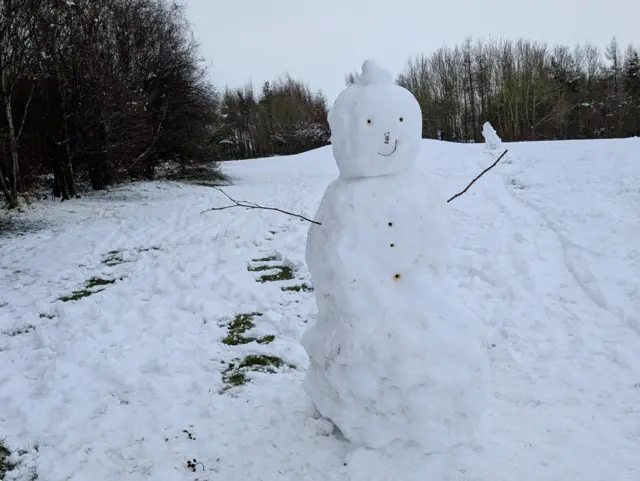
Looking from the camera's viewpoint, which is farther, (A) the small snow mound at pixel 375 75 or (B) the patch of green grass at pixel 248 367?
(B) the patch of green grass at pixel 248 367

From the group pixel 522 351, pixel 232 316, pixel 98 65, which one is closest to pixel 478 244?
pixel 522 351

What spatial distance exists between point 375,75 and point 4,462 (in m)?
3.67

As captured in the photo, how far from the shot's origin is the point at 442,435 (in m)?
2.96

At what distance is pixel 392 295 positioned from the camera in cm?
294

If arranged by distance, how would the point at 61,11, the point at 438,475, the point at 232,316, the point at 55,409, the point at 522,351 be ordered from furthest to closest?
the point at 61,11 < the point at 232,316 < the point at 522,351 < the point at 55,409 < the point at 438,475

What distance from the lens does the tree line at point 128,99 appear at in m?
12.0

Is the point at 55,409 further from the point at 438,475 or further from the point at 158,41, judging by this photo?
the point at 158,41

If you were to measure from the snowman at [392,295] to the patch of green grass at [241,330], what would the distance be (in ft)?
7.13

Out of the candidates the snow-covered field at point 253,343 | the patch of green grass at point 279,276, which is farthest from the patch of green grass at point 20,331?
the patch of green grass at point 279,276

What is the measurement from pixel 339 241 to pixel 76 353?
11.1 ft

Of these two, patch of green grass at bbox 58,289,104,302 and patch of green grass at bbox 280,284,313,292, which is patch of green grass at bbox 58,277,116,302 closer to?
patch of green grass at bbox 58,289,104,302

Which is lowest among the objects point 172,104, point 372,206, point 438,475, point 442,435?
point 438,475

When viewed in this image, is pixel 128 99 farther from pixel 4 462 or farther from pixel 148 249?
pixel 4 462

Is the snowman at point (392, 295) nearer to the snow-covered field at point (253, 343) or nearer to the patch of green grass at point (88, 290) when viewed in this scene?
the snow-covered field at point (253, 343)
